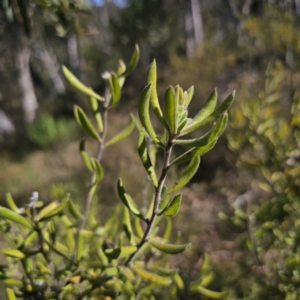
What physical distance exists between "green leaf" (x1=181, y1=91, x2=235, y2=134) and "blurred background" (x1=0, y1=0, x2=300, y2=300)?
40 cm

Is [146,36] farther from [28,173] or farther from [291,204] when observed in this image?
[291,204]

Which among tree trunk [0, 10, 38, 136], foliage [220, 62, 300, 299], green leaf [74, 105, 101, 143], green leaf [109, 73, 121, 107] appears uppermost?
tree trunk [0, 10, 38, 136]

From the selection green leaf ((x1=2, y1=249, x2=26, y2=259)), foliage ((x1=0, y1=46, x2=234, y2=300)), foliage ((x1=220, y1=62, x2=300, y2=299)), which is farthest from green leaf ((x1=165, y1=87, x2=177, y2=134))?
foliage ((x1=220, y1=62, x2=300, y2=299))

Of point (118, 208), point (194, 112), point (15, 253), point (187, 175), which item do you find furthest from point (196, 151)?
point (194, 112)

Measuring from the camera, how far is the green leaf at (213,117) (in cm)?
30

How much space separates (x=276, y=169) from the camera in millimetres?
939

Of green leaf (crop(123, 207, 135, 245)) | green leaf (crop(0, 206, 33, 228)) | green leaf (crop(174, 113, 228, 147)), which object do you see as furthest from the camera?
green leaf (crop(123, 207, 135, 245))

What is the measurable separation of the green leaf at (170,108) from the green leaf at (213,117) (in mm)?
27

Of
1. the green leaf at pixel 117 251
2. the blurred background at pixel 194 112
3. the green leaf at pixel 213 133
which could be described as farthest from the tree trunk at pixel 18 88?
the green leaf at pixel 213 133

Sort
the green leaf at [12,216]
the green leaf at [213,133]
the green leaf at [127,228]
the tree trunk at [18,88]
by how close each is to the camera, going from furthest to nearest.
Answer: the tree trunk at [18,88] < the green leaf at [127,228] < the green leaf at [12,216] < the green leaf at [213,133]

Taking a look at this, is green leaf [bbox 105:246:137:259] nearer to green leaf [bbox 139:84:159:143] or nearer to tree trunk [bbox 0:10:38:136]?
green leaf [bbox 139:84:159:143]

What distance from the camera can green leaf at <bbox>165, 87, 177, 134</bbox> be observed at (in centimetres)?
29

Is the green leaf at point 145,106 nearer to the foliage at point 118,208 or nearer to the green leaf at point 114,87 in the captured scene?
the foliage at point 118,208

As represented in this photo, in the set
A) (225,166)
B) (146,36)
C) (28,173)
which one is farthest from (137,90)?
(225,166)
